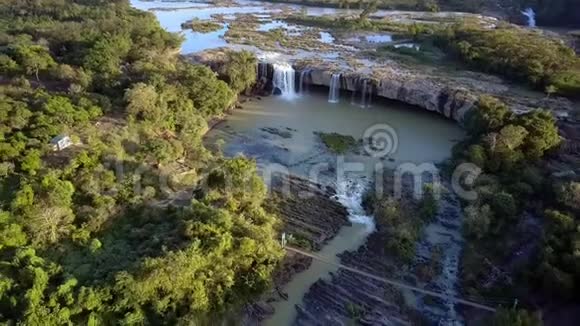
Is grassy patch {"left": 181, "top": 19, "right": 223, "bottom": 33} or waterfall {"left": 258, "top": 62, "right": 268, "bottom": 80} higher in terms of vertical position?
grassy patch {"left": 181, "top": 19, "right": 223, "bottom": 33}

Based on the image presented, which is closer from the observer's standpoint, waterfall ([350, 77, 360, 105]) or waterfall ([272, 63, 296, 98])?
waterfall ([350, 77, 360, 105])

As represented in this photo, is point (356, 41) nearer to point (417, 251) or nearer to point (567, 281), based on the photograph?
point (417, 251)

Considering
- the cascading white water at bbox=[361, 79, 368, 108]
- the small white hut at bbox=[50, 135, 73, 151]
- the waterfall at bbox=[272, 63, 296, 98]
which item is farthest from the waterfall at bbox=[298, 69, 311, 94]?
the small white hut at bbox=[50, 135, 73, 151]

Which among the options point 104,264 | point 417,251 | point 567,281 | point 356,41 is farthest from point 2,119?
point 356,41

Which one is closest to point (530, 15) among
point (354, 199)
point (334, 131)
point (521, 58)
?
point (521, 58)

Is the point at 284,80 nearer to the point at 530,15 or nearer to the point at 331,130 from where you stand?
the point at 331,130

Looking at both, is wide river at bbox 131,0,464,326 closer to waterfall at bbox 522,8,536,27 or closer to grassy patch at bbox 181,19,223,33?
grassy patch at bbox 181,19,223,33

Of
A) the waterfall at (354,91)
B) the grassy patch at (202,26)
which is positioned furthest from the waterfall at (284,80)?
the grassy patch at (202,26)
